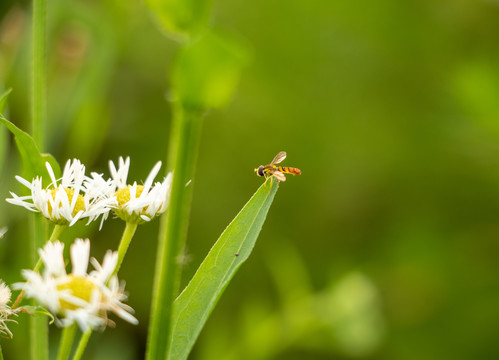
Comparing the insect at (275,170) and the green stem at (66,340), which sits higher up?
the insect at (275,170)

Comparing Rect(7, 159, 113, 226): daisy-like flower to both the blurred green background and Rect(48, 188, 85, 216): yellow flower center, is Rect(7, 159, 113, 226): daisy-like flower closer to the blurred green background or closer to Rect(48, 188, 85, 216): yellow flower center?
Rect(48, 188, 85, 216): yellow flower center

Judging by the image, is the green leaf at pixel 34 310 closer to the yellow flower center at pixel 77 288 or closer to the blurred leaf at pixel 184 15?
the yellow flower center at pixel 77 288

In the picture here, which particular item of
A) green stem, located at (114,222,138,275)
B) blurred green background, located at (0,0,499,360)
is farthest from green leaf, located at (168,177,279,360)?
blurred green background, located at (0,0,499,360)

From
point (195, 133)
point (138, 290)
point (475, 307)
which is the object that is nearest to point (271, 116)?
point (138, 290)

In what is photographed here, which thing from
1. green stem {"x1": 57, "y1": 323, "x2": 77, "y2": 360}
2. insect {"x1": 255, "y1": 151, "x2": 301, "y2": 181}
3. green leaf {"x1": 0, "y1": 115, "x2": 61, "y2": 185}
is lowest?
green stem {"x1": 57, "y1": 323, "x2": 77, "y2": 360}

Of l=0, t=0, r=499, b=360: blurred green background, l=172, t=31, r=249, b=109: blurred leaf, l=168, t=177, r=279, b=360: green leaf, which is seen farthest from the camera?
l=0, t=0, r=499, b=360: blurred green background

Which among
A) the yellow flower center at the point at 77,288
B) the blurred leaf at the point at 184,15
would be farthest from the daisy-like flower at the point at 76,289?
the blurred leaf at the point at 184,15
